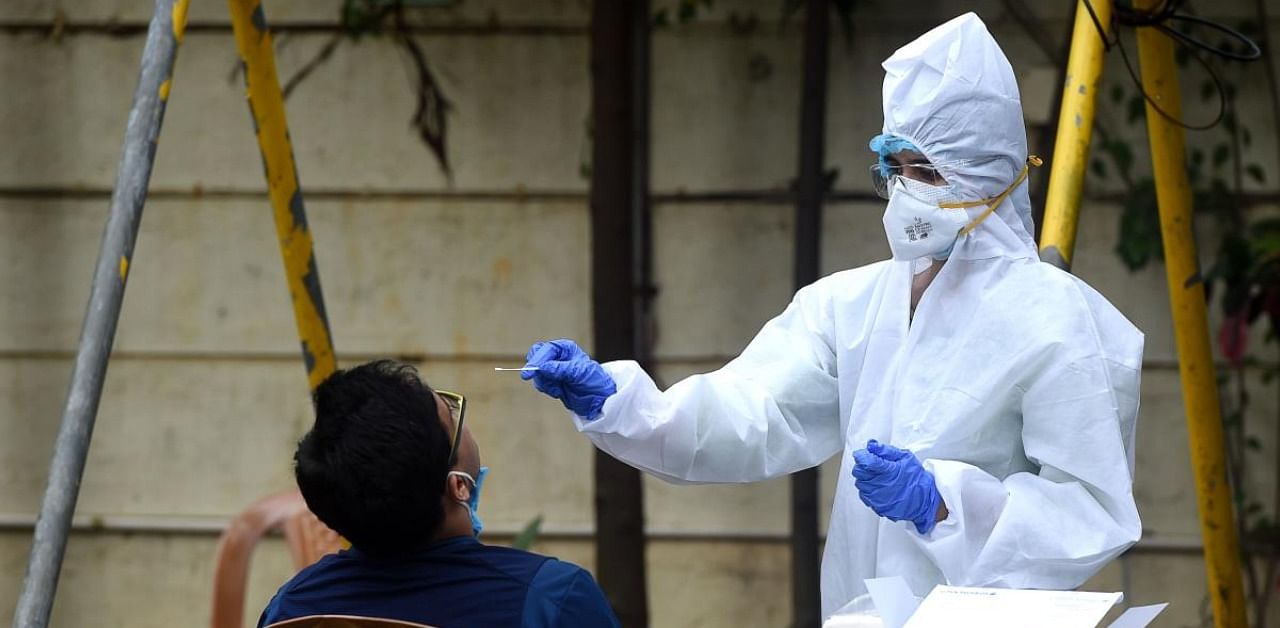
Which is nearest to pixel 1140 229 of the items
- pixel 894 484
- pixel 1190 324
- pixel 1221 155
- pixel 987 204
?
pixel 1221 155

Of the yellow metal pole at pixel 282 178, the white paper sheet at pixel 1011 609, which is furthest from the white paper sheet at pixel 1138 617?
the yellow metal pole at pixel 282 178

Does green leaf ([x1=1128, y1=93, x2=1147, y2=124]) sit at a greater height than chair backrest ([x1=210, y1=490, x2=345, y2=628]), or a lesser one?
greater

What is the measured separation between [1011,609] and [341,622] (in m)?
0.81

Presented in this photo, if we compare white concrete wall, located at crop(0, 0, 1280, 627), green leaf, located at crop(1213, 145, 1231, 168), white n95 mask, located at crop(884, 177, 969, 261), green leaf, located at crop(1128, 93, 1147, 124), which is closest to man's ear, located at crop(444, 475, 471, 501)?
white n95 mask, located at crop(884, 177, 969, 261)

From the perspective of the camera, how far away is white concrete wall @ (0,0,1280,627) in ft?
15.9

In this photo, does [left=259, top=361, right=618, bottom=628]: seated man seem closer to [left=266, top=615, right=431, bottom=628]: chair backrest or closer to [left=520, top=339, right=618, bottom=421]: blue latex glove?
[left=266, top=615, right=431, bottom=628]: chair backrest

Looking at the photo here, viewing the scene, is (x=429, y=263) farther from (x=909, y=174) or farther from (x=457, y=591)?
(x=457, y=591)

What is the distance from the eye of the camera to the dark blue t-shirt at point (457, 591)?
1.93 m

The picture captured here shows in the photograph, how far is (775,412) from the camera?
2418 mm

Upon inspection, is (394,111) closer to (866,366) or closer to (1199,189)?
(1199,189)

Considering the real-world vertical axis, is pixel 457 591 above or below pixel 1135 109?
below

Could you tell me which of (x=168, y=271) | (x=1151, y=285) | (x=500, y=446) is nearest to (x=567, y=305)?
(x=500, y=446)

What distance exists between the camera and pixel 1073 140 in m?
2.69

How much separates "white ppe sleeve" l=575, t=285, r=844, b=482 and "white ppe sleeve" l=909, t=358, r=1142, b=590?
326 millimetres
